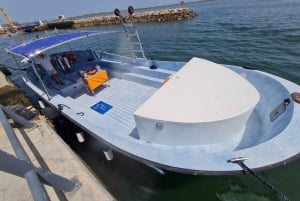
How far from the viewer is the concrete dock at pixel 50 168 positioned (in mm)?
3119

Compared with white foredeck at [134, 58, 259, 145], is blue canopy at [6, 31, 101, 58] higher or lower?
higher

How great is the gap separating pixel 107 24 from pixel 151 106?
42005mm

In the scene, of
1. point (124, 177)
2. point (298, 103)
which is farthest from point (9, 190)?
point (298, 103)

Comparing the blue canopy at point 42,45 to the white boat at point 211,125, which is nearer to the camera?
the white boat at point 211,125

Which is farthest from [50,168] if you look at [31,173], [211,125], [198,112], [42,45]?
[42,45]

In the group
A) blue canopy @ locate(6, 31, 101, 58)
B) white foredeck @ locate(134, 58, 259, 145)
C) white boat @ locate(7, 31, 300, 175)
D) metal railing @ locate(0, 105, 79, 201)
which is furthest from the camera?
blue canopy @ locate(6, 31, 101, 58)

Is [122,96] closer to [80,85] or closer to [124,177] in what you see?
[80,85]

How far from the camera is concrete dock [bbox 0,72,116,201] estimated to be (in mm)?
3119

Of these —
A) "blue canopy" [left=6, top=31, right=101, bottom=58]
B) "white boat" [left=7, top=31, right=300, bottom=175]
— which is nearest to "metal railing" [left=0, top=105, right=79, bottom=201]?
"white boat" [left=7, top=31, right=300, bottom=175]

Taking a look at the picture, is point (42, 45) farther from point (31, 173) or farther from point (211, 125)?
point (211, 125)

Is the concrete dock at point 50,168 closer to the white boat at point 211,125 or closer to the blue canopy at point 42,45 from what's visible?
the white boat at point 211,125

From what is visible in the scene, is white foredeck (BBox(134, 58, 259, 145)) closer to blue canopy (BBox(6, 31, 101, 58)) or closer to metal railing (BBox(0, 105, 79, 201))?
metal railing (BBox(0, 105, 79, 201))

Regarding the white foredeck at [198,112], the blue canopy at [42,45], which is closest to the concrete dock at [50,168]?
the white foredeck at [198,112]

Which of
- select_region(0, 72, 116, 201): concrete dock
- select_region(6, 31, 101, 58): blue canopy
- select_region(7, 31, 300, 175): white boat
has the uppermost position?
select_region(6, 31, 101, 58): blue canopy
